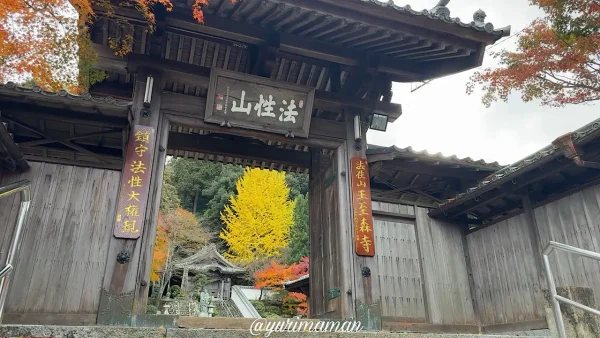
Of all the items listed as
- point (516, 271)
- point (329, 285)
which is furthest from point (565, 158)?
point (329, 285)

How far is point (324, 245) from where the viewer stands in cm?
764

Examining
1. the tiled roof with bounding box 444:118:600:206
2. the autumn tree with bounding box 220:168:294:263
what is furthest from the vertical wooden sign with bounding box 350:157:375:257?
the autumn tree with bounding box 220:168:294:263

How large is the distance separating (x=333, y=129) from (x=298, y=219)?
2331 centimetres

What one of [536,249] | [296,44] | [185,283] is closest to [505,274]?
[536,249]

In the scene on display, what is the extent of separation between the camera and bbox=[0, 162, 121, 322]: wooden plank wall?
→ 6.25 m

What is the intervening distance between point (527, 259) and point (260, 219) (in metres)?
24.3

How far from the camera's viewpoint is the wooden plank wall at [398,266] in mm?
7711

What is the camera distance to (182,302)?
23.7 meters

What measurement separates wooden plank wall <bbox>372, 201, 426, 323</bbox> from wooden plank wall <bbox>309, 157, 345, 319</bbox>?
1132 mm

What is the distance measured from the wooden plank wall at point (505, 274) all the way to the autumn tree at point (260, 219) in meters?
21.7

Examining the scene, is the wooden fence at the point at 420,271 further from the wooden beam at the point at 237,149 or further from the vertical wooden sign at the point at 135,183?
the vertical wooden sign at the point at 135,183

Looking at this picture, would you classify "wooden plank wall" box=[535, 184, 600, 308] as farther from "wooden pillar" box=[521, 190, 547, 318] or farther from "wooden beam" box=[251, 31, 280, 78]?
"wooden beam" box=[251, 31, 280, 78]

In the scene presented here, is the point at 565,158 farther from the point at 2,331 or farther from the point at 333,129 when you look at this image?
the point at 2,331

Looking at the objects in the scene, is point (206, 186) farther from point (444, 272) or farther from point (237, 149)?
point (444, 272)
